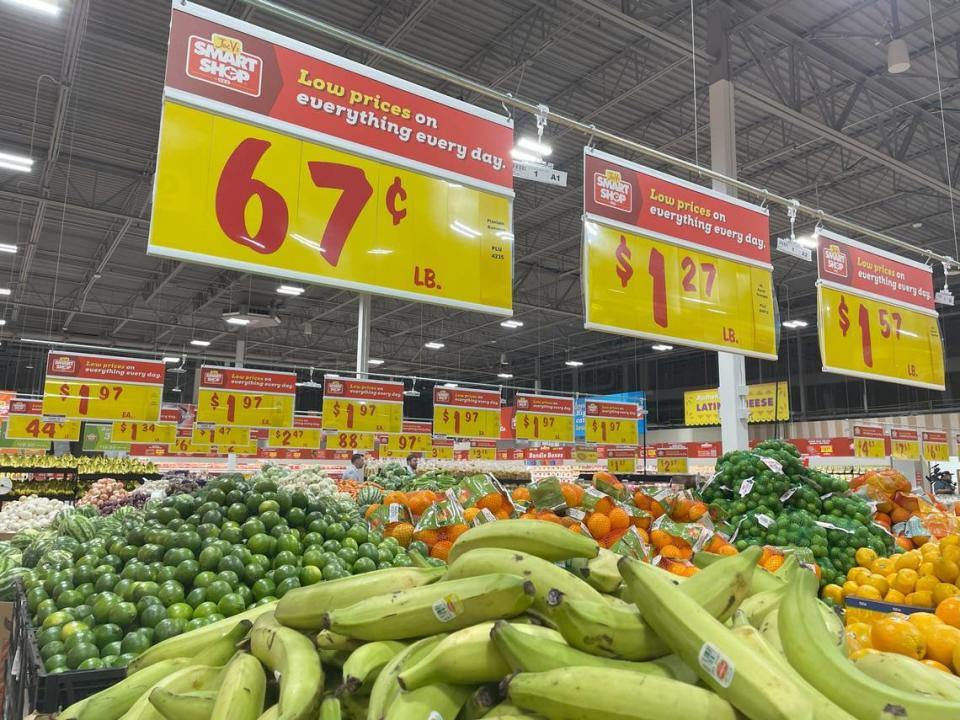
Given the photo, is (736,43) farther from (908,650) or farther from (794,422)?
(794,422)

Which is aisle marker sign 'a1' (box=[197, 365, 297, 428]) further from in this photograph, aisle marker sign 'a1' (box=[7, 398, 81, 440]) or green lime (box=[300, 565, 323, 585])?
green lime (box=[300, 565, 323, 585])

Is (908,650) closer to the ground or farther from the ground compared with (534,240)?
closer to the ground

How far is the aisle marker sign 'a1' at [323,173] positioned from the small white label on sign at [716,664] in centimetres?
241

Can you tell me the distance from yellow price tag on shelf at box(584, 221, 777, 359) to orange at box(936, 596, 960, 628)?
225cm

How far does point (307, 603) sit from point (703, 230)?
422 cm

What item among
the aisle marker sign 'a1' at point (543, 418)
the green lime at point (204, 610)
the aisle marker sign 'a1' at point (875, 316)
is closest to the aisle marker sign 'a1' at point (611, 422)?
the aisle marker sign 'a1' at point (543, 418)

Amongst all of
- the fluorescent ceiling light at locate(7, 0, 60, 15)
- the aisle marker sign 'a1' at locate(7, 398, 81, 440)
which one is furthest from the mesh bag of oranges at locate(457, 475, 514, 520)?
the aisle marker sign 'a1' at locate(7, 398, 81, 440)

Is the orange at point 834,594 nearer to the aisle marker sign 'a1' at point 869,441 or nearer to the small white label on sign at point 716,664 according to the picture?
the small white label on sign at point 716,664

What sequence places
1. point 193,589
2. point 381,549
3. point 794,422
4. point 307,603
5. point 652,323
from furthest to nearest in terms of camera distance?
point 794,422 < point 652,323 < point 381,549 < point 193,589 < point 307,603

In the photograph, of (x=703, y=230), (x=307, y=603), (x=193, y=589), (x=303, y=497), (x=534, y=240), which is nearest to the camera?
(x=307, y=603)

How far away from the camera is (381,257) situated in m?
3.35

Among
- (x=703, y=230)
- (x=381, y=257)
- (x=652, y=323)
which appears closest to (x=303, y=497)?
(x=381, y=257)

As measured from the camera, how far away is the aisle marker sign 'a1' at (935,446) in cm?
1559

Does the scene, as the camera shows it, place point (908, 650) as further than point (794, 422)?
No
